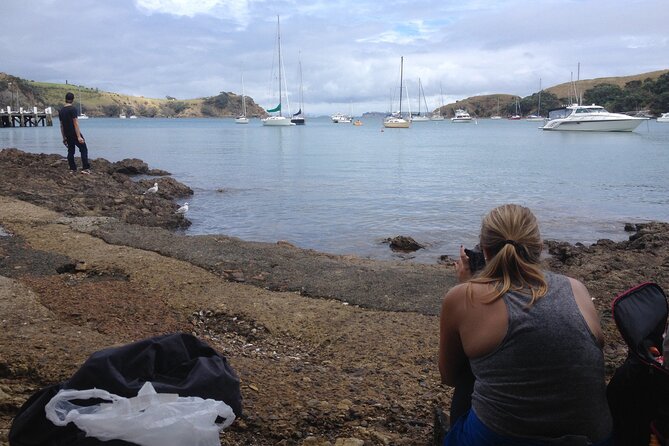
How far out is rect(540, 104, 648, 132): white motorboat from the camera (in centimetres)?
7599

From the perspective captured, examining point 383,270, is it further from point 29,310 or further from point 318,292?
point 29,310

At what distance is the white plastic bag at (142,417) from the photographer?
2691 millimetres

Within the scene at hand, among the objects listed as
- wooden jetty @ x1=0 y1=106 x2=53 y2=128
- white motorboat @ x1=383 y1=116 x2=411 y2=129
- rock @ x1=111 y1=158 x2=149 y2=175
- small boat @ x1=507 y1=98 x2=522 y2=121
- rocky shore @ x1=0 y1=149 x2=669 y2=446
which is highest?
small boat @ x1=507 y1=98 x2=522 y2=121

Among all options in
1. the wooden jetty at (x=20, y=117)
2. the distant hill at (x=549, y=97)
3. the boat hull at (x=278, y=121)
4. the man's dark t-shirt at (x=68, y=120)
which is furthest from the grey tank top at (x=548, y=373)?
the distant hill at (x=549, y=97)

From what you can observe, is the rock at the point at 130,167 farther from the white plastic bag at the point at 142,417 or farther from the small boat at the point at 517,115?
the small boat at the point at 517,115

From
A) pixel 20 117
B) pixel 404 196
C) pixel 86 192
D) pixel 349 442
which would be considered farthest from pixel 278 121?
pixel 349 442

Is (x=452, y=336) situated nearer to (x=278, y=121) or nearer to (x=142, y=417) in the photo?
(x=142, y=417)

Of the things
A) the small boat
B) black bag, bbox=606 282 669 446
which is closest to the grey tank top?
black bag, bbox=606 282 669 446

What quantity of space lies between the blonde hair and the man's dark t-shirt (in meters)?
14.6

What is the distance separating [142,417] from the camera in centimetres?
272

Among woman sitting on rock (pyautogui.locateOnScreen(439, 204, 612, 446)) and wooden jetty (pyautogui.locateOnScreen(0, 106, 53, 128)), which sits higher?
wooden jetty (pyautogui.locateOnScreen(0, 106, 53, 128))

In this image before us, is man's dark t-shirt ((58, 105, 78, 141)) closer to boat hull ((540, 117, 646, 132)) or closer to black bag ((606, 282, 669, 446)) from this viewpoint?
black bag ((606, 282, 669, 446))

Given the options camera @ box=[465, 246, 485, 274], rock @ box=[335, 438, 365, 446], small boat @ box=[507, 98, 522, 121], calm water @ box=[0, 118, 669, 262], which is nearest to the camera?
camera @ box=[465, 246, 485, 274]

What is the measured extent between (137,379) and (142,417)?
0.33 meters
